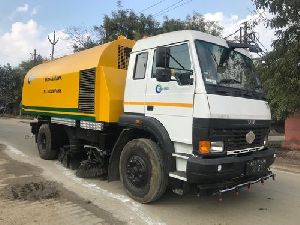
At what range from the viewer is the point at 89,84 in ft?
26.8

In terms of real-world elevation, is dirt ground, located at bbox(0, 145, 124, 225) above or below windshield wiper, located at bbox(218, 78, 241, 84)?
below

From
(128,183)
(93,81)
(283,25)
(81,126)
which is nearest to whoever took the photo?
(128,183)

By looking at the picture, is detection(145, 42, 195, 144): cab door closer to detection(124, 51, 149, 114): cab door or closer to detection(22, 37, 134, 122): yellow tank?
detection(124, 51, 149, 114): cab door

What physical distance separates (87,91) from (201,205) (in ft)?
10.6

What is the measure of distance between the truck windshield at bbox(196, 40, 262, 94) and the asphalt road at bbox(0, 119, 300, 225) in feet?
6.31

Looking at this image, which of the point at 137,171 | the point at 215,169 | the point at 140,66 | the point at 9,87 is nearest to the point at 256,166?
the point at 215,169

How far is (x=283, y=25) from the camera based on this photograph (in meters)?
12.5

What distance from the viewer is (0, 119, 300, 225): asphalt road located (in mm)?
6090

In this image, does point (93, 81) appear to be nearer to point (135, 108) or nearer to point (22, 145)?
point (135, 108)

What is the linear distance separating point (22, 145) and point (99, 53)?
25.6 feet

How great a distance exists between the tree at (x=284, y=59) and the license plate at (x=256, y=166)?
6.26 meters

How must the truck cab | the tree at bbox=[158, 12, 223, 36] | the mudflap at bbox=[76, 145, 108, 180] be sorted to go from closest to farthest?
the truck cab
the mudflap at bbox=[76, 145, 108, 180]
the tree at bbox=[158, 12, 223, 36]

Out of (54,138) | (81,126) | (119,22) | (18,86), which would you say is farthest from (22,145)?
(18,86)

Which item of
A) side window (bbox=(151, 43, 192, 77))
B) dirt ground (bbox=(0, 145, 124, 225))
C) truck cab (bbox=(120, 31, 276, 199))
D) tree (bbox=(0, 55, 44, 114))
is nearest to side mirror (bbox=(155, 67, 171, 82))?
truck cab (bbox=(120, 31, 276, 199))
